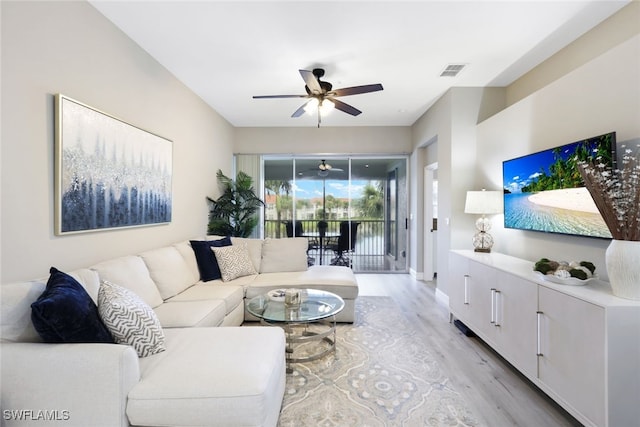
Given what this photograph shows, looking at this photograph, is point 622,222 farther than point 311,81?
No

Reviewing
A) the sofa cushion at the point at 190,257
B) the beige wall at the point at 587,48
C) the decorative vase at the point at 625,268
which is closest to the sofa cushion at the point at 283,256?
the sofa cushion at the point at 190,257

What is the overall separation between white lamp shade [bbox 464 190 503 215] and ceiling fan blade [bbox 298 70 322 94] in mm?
2064

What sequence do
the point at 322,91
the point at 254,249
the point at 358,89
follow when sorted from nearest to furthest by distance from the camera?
the point at 358,89, the point at 322,91, the point at 254,249

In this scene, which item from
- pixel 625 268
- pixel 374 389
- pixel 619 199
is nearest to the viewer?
pixel 625 268

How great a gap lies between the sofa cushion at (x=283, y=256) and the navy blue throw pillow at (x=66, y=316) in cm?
223

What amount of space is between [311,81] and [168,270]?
2.22 metres

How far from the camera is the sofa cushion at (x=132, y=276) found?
2016mm

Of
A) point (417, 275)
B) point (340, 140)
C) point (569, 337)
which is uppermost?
point (340, 140)

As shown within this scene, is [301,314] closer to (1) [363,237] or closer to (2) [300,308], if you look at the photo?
(2) [300,308]

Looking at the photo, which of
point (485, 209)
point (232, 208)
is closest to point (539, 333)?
point (485, 209)

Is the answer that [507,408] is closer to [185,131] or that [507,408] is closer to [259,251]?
[259,251]

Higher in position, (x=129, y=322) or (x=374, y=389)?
(x=129, y=322)

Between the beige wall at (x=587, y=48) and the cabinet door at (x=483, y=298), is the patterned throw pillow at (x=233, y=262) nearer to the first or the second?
the cabinet door at (x=483, y=298)

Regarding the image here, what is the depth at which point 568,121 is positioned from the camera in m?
2.31
